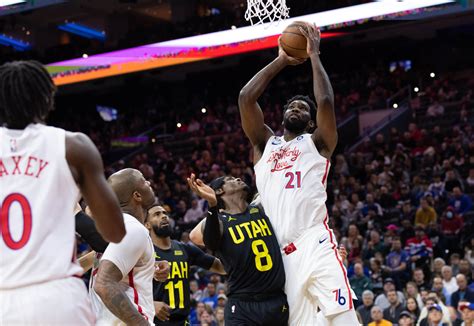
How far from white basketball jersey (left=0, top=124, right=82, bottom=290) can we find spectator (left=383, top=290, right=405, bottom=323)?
9.62m

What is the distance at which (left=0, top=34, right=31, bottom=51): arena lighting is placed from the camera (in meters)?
25.6

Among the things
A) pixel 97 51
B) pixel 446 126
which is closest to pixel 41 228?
pixel 446 126

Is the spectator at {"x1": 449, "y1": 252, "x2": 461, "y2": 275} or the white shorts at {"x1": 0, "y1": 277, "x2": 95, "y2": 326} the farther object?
the spectator at {"x1": 449, "y1": 252, "x2": 461, "y2": 275}

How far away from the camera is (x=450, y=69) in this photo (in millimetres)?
24859

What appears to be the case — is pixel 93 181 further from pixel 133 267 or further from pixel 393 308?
pixel 393 308

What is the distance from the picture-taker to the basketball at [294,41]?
602 centimetres

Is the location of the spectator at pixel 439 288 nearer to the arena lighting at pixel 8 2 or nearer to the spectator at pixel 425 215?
the spectator at pixel 425 215

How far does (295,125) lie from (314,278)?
43.9 inches

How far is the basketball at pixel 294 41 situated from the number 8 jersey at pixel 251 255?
121 cm

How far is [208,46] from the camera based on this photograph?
2241cm

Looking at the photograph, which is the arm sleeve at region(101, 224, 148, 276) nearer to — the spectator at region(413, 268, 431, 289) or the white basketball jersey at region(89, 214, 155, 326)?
the white basketball jersey at region(89, 214, 155, 326)

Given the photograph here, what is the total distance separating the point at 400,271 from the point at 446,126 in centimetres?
841

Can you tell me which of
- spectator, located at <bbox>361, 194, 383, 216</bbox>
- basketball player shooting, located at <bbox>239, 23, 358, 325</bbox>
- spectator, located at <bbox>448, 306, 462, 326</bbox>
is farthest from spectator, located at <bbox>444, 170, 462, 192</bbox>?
basketball player shooting, located at <bbox>239, 23, 358, 325</bbox>

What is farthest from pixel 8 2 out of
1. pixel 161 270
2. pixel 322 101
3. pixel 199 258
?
pixel 161 270
